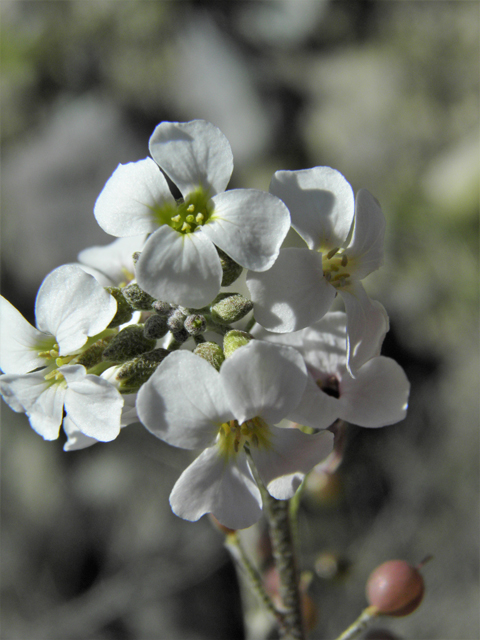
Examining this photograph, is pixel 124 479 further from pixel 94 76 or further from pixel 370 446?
pixel 94 76

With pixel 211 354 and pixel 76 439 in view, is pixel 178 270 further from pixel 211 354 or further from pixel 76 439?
pixel 76 439

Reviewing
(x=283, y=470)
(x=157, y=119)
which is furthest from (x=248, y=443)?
(x=157, y=119)

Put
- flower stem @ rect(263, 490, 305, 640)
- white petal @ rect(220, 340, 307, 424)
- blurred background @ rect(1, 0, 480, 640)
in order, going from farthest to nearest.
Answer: blurred background @ rect(1, 0, 480, 640)
flower stem @ rect(263, 490, 305, 640)
white petal @ rect(220, 340, 307, 424)

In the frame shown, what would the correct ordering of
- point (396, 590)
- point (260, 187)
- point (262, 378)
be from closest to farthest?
point (262, 378)
point (396, 590)
point (260, 187)

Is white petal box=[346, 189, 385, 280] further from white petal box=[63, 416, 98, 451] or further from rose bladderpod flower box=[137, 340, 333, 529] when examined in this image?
white petal box=[63, 416, 98, 451]

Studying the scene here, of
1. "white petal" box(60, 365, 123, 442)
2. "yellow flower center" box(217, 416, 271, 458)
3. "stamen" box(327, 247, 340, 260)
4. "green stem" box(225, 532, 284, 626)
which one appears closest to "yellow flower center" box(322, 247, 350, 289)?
"stamen" box(327, 247, 340, 260)

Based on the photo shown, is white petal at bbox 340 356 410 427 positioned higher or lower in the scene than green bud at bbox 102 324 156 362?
lower

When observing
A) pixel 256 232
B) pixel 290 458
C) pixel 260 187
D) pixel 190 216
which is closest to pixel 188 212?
pixel 190 216
